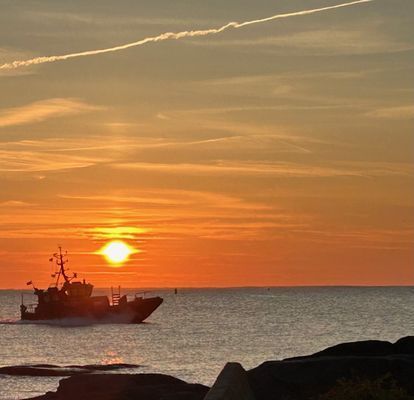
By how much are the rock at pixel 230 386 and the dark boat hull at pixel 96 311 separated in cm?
14666

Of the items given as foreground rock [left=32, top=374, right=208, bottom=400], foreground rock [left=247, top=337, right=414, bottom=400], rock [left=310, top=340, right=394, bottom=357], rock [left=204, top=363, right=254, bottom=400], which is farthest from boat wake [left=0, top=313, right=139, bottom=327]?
rock [left=204, top=363, right=254, bottom=400]

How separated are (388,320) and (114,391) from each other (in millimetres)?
148940

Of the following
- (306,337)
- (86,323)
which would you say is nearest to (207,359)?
(306,337)

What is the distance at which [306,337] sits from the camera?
131 m

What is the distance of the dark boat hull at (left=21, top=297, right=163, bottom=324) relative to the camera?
174m

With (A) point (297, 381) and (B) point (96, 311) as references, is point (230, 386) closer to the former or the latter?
(A) point (297, 381)

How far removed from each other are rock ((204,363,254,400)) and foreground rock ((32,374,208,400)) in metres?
7.24

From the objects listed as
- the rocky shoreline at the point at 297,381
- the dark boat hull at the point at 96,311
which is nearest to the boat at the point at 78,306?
the dark boat hull at the point at 96,311

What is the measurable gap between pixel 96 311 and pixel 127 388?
475 feet

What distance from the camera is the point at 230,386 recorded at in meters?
25.0

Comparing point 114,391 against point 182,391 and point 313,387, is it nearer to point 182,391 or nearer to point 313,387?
point 182,391

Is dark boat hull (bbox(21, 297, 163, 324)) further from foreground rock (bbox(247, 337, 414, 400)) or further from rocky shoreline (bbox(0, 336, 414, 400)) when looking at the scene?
foreground rock (bbox(247, 337, 414, 400))

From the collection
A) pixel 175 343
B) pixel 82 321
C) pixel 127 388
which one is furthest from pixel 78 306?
pixel 127 388

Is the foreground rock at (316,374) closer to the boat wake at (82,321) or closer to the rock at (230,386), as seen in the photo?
the rock at (230,386)
